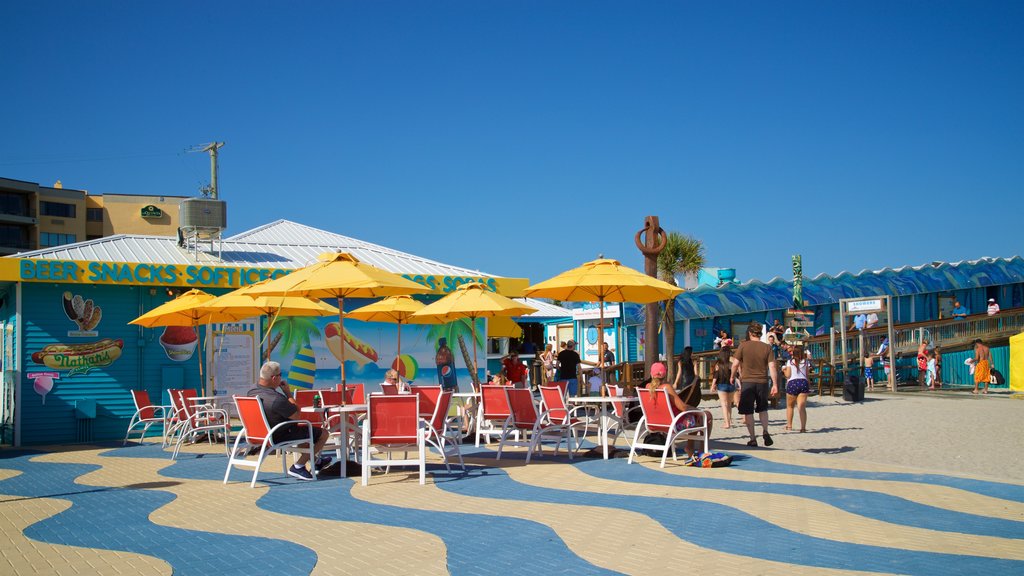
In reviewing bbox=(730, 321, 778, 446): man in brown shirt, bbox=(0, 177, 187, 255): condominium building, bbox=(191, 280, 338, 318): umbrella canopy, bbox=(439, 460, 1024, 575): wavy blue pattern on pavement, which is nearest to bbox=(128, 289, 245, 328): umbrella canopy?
bbox=(191, 280, 338, 318): umbrella canopy

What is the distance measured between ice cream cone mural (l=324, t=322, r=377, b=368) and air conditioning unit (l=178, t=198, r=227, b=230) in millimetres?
3611

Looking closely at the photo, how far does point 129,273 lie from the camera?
14.6 metres

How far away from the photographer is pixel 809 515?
6.75 m

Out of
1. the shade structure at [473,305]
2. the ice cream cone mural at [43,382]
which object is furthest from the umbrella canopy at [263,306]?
the ice cream cone mural at [43,382]

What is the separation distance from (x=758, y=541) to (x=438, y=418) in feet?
15.0

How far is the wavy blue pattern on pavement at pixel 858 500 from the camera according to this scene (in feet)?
20.6

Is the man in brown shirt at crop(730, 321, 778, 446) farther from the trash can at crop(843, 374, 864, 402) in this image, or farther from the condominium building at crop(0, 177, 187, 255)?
the condominium building at crop(0, 177, 187, 255)

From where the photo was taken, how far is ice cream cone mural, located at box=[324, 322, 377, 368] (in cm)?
1667

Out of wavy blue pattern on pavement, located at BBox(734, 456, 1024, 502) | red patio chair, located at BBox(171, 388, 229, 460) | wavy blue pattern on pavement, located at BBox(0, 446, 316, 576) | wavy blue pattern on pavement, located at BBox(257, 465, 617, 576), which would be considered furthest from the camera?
red patio chair, located at BBox(171, 388, 229, 460)

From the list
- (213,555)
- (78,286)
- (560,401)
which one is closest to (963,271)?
(560,401)

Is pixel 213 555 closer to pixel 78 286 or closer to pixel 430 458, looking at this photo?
pixel 430 458

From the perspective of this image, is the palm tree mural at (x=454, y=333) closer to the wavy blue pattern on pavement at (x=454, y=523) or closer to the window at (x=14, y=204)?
the wavy blue pattern on pavement at (x=454, y=523)

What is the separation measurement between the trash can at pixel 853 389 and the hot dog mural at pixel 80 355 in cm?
1544

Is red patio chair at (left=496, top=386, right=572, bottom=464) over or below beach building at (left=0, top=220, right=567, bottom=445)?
below
